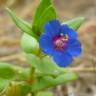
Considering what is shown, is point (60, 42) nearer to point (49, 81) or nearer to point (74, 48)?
point (74, 48)

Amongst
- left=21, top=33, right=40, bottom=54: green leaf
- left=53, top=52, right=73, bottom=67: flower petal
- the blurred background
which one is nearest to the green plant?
left=21, top=33, right=40, bottom=54: green leaf

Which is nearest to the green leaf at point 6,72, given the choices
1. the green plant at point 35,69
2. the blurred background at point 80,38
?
the green plant at point 35,69

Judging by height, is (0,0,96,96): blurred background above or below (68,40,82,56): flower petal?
below

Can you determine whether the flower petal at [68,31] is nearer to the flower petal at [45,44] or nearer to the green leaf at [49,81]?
the flower petal at [45,44]

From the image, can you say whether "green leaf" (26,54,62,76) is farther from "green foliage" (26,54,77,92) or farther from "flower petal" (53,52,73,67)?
"flower petal" (53,52,73,67)

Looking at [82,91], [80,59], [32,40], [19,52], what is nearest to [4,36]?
[19,52]

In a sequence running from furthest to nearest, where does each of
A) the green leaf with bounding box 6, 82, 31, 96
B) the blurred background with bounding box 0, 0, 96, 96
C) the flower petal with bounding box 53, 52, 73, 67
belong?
the blurred background with bounding box 0, 0, 96, 96 < the green leaf with bounding box 6, 82, 31, 96 < the flower petal with bounding box 53, 52, 73, 67
